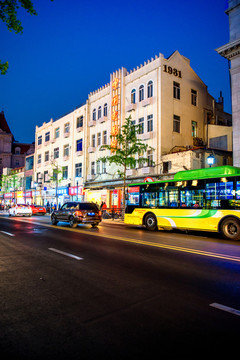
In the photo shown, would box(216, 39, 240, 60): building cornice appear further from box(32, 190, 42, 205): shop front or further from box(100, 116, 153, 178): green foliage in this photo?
box(32, 190, 42, 205): shop front

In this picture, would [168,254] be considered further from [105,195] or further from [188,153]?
[105,195]

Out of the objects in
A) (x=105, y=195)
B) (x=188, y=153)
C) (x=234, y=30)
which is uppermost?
(x=234, y=30)

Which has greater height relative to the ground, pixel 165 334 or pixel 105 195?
pixel 105 195

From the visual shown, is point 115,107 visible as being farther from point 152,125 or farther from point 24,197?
point 24,197

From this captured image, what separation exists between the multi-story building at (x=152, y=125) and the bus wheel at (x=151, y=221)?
9.74m

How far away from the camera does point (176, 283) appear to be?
530 centimetres

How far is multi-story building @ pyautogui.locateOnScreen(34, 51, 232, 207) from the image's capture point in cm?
2931

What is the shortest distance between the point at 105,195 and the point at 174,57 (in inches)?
735

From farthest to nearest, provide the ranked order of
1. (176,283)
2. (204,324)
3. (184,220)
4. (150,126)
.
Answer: (150,126)
(184,220)
(176,283)
(204,324)

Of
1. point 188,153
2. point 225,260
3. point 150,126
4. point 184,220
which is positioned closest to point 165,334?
point 225,260

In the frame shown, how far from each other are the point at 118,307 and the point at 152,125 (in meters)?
27.9

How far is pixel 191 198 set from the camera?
15.4 m

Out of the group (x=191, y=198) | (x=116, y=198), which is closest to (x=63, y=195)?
(x=116, y=198)

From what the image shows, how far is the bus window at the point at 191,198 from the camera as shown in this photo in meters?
15.0
